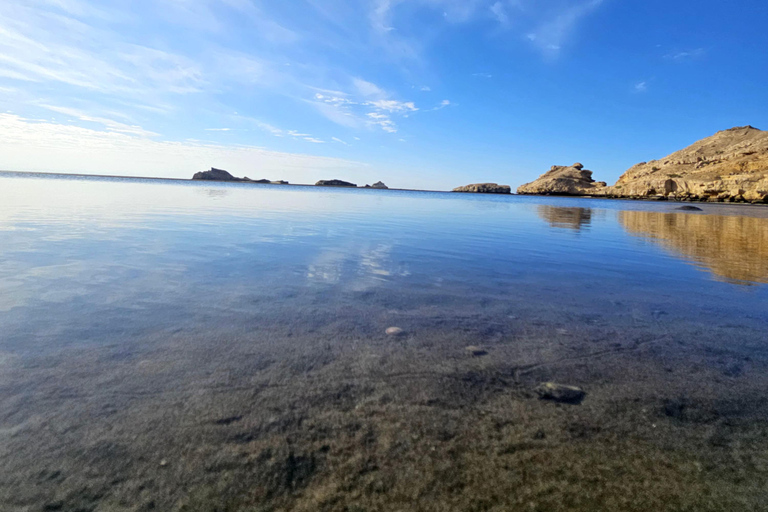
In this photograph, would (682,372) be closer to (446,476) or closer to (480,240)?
(446,476)

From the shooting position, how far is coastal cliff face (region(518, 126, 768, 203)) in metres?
65.4

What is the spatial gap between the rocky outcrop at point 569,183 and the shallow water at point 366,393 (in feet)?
463

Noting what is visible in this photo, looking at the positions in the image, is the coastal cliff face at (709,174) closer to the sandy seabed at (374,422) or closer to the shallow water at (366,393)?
the shallow water at (366,393)

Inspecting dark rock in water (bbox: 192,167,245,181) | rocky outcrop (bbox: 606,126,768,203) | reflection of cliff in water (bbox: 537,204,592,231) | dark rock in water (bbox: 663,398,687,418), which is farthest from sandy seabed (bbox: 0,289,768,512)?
dark rock in water (bbox: 192,167,245,181)

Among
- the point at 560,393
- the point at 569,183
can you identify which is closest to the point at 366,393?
the point at 560,393

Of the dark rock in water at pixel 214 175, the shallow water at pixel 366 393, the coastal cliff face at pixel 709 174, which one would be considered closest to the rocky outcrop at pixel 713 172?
the coastal cliff face at pixel 709 174

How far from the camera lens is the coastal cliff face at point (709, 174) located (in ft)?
214

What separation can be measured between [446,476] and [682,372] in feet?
9.19

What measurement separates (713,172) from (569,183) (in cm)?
6435

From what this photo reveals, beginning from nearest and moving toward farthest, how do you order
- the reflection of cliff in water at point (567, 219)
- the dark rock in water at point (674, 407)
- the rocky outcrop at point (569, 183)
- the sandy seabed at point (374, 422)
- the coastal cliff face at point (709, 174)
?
the sandy seabed at point (374, 422) → the dark rock in water at point (674, 407) → the reflection of cliff in water at point (567, 219) → the coastal cliff face at point (709, 174) → the rocky outcrop at point (569, 183)

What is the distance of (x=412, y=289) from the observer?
20.1 ft

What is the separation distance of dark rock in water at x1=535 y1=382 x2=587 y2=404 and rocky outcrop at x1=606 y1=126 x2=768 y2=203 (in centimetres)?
7959

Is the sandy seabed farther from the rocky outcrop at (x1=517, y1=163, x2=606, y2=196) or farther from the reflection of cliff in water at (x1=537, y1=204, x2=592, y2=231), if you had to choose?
the rocky outcrop at (x1=517, y1=163, x2=606, y2=196)

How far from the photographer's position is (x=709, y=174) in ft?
261
